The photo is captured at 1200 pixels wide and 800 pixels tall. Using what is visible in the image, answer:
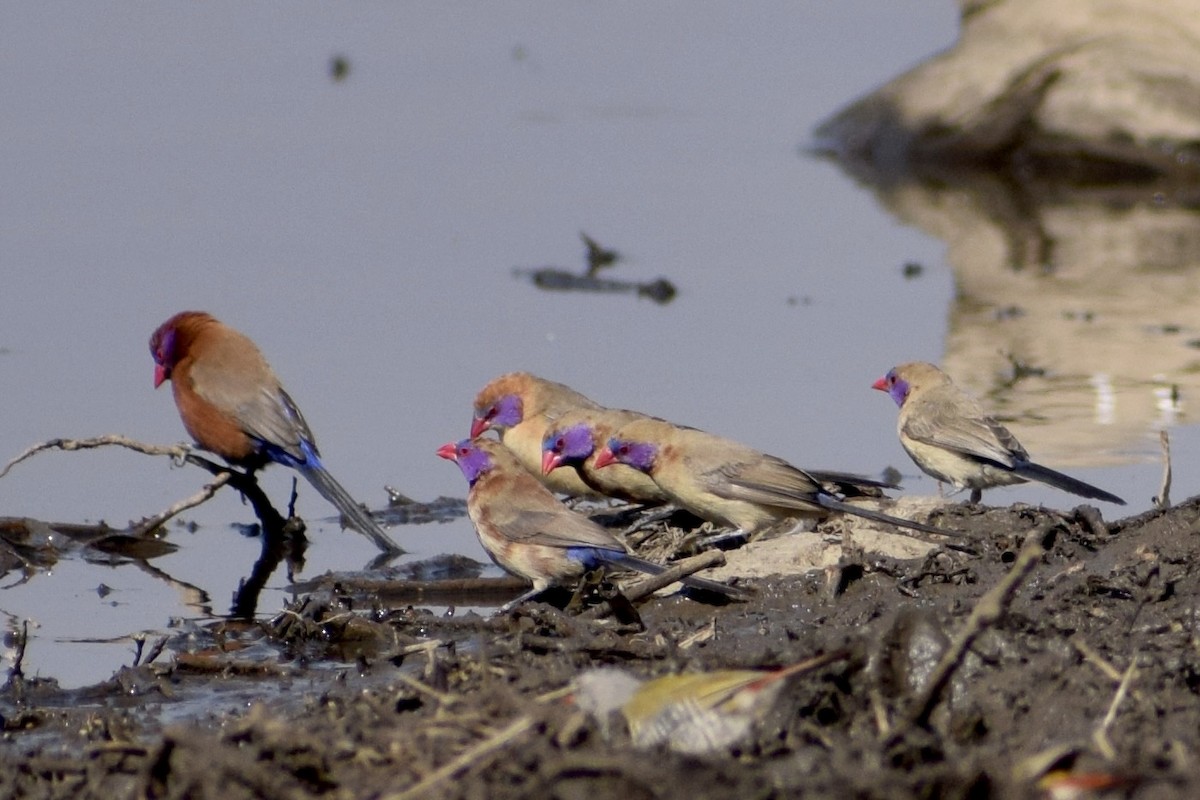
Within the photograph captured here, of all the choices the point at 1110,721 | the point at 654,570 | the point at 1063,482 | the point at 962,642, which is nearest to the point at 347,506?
the point at 654,570

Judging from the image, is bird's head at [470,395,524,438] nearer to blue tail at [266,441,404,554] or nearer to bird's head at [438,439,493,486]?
blue tail at [266,441,404,554]

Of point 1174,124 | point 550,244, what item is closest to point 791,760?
point 550,244

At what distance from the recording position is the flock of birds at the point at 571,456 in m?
7.52

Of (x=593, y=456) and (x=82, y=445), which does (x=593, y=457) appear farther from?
(x=82, y=445)

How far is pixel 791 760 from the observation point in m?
4.00

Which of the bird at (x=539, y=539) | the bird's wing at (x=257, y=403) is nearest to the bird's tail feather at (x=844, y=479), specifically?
the bird at (x=539, y=539)

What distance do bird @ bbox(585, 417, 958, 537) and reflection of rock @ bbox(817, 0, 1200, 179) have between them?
34.8 ft

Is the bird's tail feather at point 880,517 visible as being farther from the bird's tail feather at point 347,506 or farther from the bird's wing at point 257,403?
the bird's wing at point 257,403

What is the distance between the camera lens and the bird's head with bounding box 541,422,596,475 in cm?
883

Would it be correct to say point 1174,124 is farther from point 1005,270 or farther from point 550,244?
point 550,244

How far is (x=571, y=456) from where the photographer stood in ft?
29.1

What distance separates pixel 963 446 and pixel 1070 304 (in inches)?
174

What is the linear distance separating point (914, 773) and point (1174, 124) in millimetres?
15055

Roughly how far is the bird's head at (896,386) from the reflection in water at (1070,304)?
0.66 metres
